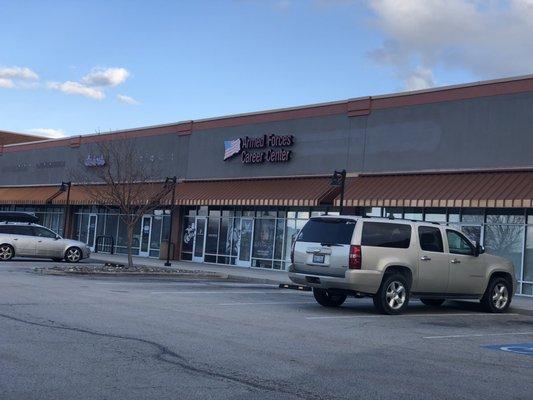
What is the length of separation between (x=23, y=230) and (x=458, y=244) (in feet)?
57.9

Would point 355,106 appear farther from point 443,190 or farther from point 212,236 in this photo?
point 212,236

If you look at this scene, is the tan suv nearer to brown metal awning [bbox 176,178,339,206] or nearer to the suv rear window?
the suv rear window

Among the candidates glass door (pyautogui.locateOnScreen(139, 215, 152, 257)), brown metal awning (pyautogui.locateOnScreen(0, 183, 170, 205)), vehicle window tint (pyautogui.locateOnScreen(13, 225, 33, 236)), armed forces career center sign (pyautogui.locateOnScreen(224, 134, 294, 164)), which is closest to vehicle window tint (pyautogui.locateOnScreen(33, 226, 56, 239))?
vehicle window tint (pyautogui.locateOnScreen(13, 225, 33, 236))

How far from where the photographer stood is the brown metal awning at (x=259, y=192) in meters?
25.6

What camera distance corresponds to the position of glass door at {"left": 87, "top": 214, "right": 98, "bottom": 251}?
38844 millimetres

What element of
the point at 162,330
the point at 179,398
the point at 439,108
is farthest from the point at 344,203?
the point at 179,398

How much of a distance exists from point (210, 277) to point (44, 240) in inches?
301

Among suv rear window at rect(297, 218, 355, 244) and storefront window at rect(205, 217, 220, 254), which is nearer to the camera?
suv rear window at rect(297, 218, 355, 244)

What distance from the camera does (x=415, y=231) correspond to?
14.4 meters

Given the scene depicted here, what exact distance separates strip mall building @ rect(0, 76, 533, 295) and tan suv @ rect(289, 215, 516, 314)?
546cm

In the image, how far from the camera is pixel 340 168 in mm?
25984

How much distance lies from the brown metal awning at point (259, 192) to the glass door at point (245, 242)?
1588 millimetres

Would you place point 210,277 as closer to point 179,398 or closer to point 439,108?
point 439,108

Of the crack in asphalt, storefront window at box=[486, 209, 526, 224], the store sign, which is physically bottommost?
the crack in asphalt
